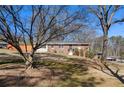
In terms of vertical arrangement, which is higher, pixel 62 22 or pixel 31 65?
pixel 62 22

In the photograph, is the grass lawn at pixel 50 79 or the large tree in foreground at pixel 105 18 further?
the large tree in foreground at pixel 105 18

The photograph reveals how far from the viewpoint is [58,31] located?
1138 centimetres

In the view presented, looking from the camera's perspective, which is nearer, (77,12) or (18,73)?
(18,73)

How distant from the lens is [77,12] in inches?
428

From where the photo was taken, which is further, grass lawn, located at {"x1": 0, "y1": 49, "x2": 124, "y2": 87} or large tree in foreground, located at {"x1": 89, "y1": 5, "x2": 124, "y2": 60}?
large tree in foreground, located at {"x1": 89, "y1": 5, "x2": 124, "y2": 60}

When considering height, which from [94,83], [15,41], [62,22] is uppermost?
[62,22]

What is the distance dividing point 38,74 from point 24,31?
7.02 feet

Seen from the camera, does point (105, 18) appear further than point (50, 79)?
Yes
